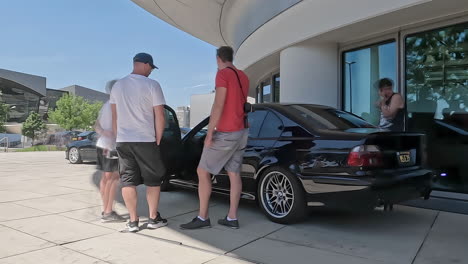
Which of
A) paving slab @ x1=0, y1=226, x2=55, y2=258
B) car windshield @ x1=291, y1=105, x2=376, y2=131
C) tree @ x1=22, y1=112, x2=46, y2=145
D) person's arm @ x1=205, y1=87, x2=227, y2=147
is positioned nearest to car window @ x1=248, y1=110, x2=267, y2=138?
car windshield @ x1=291, y1=105, x2=376, y2=131

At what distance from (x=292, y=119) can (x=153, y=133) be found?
1.65m

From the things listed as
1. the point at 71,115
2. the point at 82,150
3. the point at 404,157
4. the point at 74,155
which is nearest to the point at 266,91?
the point at 82,150

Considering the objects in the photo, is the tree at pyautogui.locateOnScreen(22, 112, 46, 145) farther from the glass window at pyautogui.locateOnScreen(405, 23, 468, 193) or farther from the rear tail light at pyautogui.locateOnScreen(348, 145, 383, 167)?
the rear tail light at pyautogui.locateOnScreen(348, 145, 383, 167)

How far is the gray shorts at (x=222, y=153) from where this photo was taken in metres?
4.20

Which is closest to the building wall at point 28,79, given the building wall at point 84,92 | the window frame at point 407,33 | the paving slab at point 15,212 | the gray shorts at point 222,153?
the building wall at point 84,92

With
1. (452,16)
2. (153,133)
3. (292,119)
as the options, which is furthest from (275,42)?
(153,133)

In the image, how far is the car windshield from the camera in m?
4.55

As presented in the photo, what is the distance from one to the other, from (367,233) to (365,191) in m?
0.64

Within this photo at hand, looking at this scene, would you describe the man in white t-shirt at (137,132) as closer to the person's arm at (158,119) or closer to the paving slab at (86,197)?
the person's arm at (158,119)

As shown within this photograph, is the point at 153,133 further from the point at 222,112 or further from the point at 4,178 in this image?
the point at 4,178

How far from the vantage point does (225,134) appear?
4203 millimetres

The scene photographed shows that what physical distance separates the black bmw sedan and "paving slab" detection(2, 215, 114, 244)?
137 cm

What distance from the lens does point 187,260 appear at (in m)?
3.31

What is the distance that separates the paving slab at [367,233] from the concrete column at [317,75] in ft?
10.5
